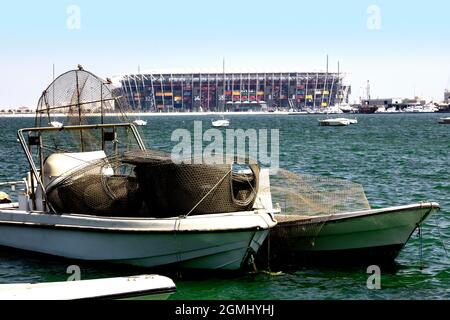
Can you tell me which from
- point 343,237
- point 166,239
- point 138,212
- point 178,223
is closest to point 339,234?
point 343,237

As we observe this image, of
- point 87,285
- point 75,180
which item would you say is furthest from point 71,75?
point 87,285

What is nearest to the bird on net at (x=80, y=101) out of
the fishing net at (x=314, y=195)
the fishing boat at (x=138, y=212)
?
the fishing boat at (x=138, y=212)

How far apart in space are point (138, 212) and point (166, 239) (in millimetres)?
1185

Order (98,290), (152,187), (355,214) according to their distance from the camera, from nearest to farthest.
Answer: (98,290)
(152,187)
(355,214)

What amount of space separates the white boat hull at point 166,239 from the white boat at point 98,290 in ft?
10.4

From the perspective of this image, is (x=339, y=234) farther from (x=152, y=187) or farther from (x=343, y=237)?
(x=152, y=187)

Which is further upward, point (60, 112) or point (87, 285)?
point (60, 112)

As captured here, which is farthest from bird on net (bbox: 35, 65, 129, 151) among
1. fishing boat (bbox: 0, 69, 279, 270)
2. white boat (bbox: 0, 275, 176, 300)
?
white boat (bbox: 0, 275, 176, 300)

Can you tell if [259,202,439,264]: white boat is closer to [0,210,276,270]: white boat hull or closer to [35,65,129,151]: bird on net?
[0,210,276,270]: white boat hull

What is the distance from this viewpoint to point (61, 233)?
16891 millimetres

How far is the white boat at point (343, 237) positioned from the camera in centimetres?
1662

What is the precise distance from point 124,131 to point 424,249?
24.3 feet

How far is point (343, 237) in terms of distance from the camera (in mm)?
16969

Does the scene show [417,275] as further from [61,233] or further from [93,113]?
[93,113]
